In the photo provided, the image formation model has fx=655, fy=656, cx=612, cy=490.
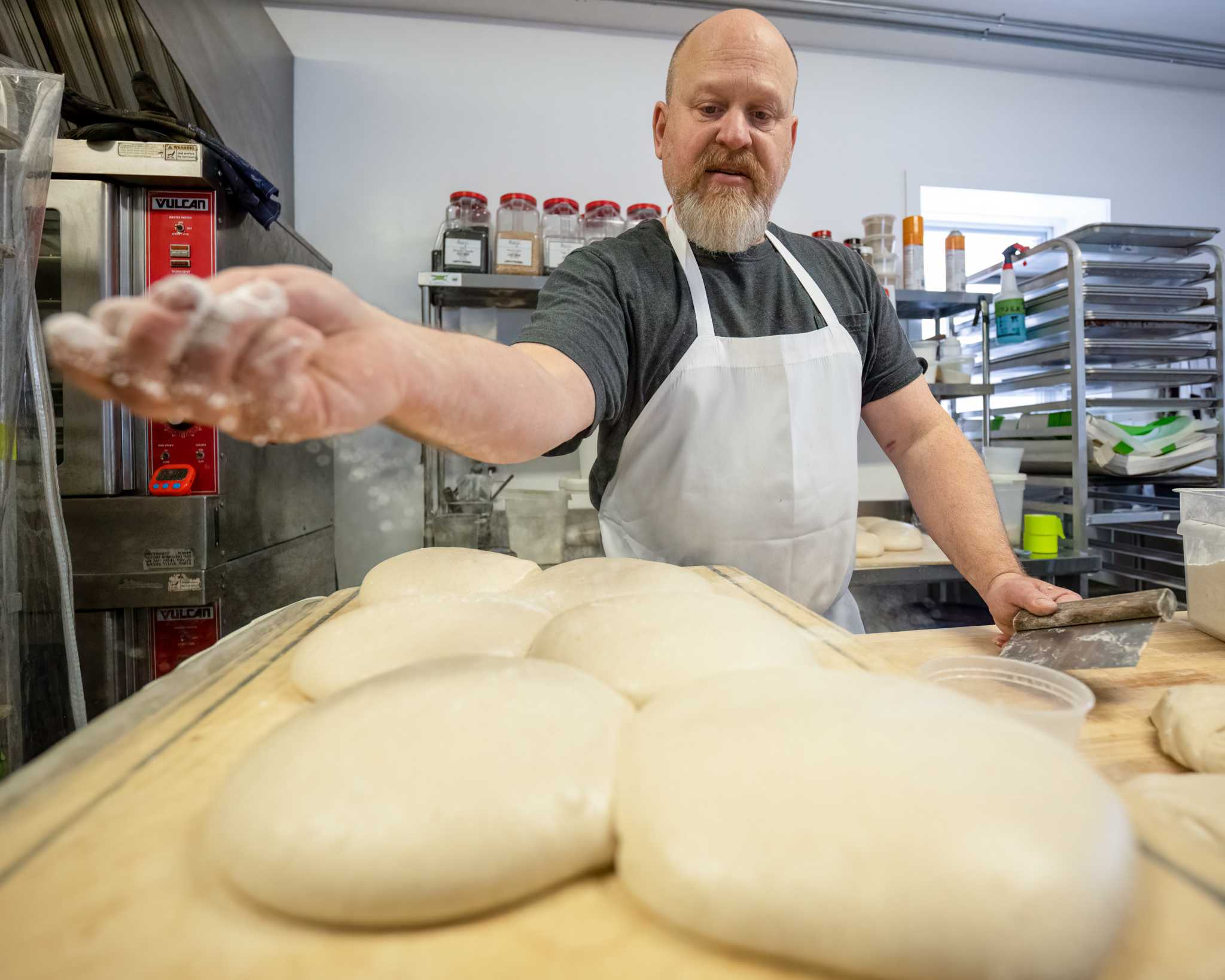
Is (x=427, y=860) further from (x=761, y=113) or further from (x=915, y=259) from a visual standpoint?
(x=915, y=259)

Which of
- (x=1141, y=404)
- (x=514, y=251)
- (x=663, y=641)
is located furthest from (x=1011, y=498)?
(x=663, y=641)

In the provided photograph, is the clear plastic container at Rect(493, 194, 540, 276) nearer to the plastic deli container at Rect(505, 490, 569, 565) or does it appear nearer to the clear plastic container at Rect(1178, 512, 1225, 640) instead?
the plastic deli container at Rect(505, 490, 569, 565)

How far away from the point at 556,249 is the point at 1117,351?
2.35 metres

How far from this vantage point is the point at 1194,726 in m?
0.64

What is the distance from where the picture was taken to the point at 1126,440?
8.84 feet

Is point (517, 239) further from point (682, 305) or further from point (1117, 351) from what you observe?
point (1117, 351)

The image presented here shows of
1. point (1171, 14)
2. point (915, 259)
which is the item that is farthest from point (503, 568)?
point (1171, 14)

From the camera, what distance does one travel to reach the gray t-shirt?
1239 mm

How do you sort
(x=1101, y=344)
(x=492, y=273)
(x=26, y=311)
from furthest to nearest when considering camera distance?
1. (x=1101, y=344)
2. (x=492, y=273)
3. (x=26, y=311)

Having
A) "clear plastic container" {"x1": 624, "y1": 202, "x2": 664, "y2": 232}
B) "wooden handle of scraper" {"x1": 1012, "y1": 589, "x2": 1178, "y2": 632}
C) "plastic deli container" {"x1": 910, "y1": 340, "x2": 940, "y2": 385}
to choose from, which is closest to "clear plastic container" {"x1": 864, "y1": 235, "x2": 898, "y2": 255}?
"plastic deli container" {"x1": 910, "y1": 340, "x2": 940, "y2": 385}

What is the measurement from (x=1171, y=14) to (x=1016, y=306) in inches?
55.7

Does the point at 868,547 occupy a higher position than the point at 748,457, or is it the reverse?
the point at 748,457

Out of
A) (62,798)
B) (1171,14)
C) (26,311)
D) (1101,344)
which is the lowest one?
(62,798)

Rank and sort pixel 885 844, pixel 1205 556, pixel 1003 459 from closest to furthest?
1. pixel 885 844
2. pixel 1205 556
3. pixel 1003 459
